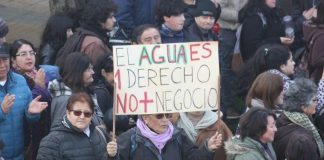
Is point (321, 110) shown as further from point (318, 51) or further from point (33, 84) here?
point (33, 84)

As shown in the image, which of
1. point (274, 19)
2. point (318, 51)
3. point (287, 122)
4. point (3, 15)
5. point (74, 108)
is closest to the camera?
point (74, 108)

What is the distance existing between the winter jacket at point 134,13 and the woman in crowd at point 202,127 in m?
2.52

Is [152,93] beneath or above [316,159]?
above

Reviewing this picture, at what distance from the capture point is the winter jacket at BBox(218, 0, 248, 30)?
419 inches

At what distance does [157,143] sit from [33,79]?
6.41 feet

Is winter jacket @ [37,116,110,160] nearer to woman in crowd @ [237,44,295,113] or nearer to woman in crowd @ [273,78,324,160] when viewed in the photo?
woman in crowd @ [273,78,324,160]

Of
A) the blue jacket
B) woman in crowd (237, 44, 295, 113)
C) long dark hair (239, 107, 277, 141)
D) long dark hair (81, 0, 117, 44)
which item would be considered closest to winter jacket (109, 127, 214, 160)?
long dark hair (239, 107, 277, 141)

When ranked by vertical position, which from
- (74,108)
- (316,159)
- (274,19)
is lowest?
(316,159)

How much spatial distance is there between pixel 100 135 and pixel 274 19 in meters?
4.08

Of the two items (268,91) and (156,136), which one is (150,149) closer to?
(156,136)

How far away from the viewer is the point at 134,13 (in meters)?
10.0

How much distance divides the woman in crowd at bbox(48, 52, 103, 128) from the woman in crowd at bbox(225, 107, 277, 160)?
1397 mm

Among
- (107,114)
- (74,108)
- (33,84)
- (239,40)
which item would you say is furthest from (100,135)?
(239,40)

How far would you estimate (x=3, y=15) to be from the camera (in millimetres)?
14180
